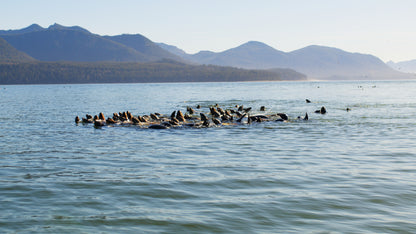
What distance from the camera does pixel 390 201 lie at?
8.73 meters

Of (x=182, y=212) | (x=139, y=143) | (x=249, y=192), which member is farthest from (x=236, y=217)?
(x=139, y=143)

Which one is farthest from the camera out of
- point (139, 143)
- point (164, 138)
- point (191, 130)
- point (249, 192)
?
point (191, 130)

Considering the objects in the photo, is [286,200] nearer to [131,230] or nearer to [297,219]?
[297,219]

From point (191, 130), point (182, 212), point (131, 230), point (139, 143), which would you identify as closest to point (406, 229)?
point (182, 212)

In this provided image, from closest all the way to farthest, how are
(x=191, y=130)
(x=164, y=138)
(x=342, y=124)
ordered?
(x=164, y=138) → (x=191, y=130) → (x=342, y=124)

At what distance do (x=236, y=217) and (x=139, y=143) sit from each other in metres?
10.9

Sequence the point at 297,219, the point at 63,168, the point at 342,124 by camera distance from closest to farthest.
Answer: the point at 297,219
the point at 63,168
the point at 342,124

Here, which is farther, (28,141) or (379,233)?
(28,141)

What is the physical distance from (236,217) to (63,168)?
725 cm

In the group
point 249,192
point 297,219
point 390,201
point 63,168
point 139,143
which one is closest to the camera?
point 297,219

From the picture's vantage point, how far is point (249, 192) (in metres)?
9.55

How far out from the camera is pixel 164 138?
19.5 metres

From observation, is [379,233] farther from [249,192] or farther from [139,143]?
[139,143]

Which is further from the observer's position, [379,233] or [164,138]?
[164,138]
